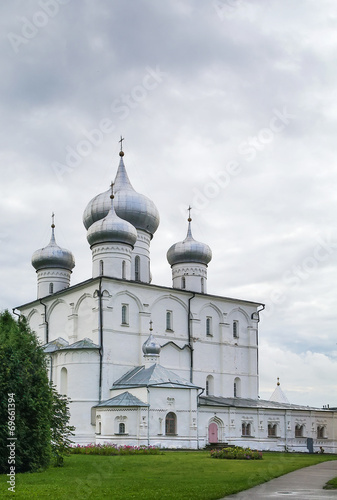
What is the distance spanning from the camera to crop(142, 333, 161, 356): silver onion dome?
33.8 meters

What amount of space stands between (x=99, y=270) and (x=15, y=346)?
769 inches

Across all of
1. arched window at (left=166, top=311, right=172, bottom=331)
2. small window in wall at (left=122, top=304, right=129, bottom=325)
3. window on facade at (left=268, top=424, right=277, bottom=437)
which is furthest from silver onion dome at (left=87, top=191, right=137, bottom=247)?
window on facade at (left=268, top=424, right=277, bottom=437)

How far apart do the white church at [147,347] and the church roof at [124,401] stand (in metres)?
0.08

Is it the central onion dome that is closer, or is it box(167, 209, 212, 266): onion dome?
the central onion dome

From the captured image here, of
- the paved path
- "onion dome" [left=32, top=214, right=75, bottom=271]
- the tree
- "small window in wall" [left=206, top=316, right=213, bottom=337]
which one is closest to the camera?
the paved path

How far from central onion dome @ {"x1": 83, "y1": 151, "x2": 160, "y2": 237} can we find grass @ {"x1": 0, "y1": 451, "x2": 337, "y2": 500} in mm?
22138

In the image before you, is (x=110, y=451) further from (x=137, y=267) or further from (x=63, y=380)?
(x=137, y=267)

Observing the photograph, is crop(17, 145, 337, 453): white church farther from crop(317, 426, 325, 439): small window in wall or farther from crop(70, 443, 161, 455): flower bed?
crop(70, 443, 161, 455): flower bed

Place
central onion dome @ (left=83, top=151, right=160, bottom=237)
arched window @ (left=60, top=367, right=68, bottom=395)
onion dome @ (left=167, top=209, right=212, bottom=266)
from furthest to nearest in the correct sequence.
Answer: onion dome @ (left=167, top=209, right=212, bottom=266) → central onion dome @ (left=83, top=151, right=160, bottom=237) → arched window @ (left=60, top=367, right=68, bottom=395)

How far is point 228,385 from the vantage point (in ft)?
128

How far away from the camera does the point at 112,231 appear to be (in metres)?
36.1

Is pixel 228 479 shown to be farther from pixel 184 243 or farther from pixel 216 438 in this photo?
pixel 184 243

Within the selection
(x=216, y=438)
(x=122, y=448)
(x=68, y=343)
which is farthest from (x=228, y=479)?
(x=68, y=343)

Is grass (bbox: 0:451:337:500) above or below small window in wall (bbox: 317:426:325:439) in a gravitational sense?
above
